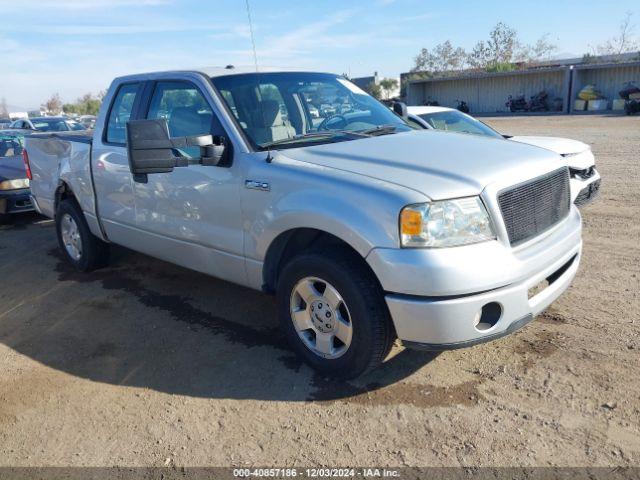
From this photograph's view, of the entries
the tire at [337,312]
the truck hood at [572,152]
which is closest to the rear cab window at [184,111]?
the tire at [337,312]

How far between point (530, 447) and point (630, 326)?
1722 mm

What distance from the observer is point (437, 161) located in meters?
3.30

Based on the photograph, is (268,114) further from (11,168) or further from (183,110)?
(11,168)

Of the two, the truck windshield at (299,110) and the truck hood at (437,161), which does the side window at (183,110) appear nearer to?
the truck windshield at (299,110)

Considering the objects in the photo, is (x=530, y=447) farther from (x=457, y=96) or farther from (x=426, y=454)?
(x=457, y=96)

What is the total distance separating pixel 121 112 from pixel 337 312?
119 inches

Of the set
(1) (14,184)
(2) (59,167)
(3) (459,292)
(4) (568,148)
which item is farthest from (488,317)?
(1) (14,184)

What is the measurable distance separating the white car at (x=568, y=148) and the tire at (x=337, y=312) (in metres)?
3.19

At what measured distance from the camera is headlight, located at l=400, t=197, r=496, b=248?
2.88 m

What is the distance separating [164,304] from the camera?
16.6ft

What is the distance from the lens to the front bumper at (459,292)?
2.84 metres

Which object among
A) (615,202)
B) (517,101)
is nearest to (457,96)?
(517,101)

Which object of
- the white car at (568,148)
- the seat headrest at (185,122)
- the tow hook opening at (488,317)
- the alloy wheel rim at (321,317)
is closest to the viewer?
the tow hook opening at (488,317)

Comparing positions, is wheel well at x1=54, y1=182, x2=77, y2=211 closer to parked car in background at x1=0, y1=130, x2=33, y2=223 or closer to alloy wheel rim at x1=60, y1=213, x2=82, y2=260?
alloy wheel rim at x1=60, y1=213, x2=82, y2=260
